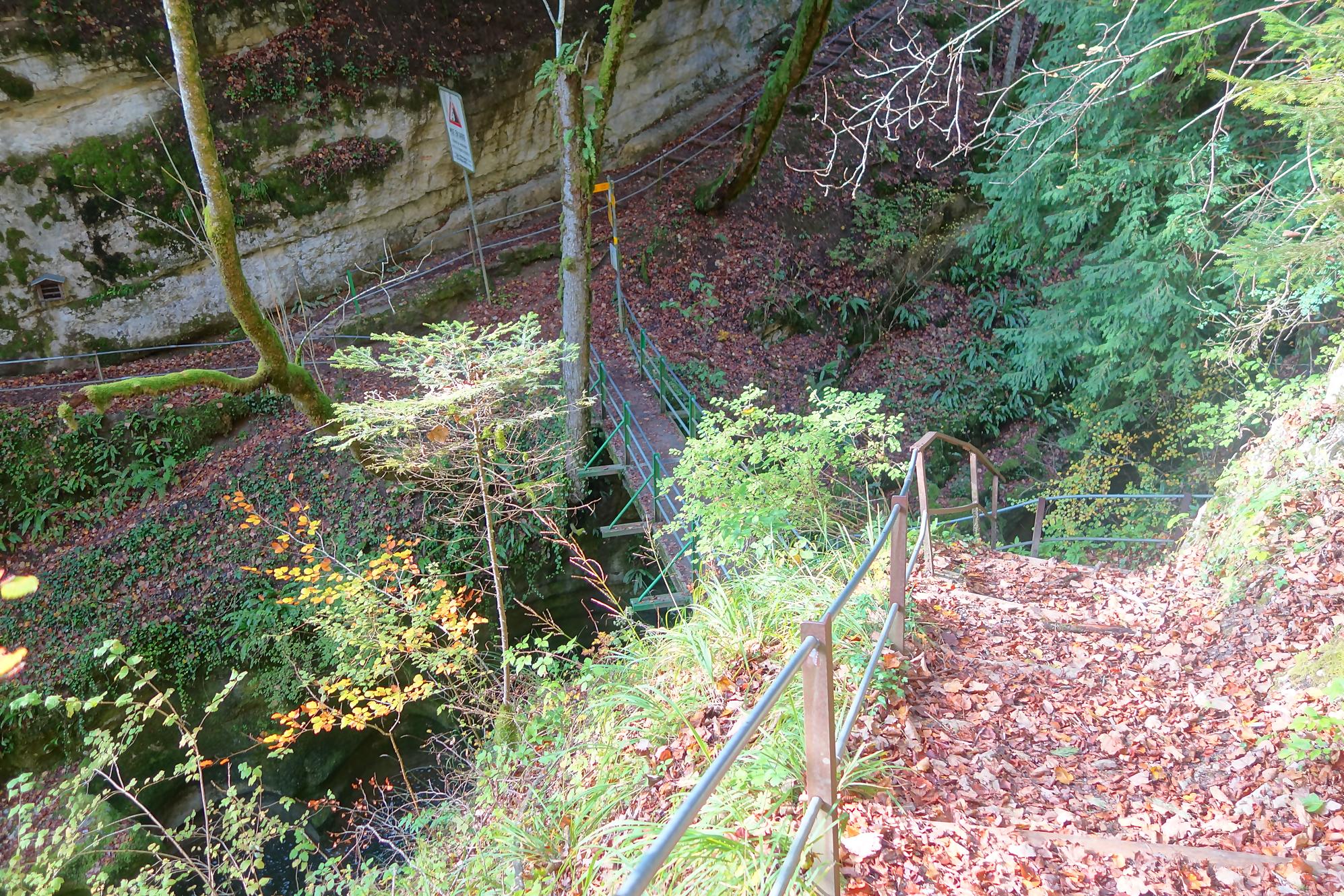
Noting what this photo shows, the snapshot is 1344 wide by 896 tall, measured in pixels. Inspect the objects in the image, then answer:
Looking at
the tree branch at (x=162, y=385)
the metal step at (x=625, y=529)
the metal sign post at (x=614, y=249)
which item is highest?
the metal sign post at (x=614, y=249)

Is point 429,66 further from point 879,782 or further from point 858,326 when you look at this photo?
point 879,782

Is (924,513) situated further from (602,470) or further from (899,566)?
(602,470)

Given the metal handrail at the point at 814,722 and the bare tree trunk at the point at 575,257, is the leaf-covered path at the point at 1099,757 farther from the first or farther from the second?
the bare tree trunk at the point at 575,257

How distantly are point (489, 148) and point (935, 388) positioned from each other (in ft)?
31.4

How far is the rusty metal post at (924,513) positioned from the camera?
4523 millimetres

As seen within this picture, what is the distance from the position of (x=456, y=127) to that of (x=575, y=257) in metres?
3.54

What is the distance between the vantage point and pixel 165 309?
11.2 meters

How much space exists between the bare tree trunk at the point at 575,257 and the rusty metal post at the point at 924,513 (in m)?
4.06

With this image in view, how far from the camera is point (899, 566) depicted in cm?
355

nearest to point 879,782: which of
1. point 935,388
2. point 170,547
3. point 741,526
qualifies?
point 741,526

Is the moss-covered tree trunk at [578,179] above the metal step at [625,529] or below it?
above

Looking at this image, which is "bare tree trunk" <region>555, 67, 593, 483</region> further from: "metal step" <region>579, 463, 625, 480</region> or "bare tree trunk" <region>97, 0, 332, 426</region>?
"bare tree trunk" <region>97, 0, 332, 426</region>

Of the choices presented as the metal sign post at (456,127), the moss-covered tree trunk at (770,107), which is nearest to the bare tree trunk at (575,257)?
the metal sign post at (456,127)

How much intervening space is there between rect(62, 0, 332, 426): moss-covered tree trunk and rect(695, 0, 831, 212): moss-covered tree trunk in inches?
336
